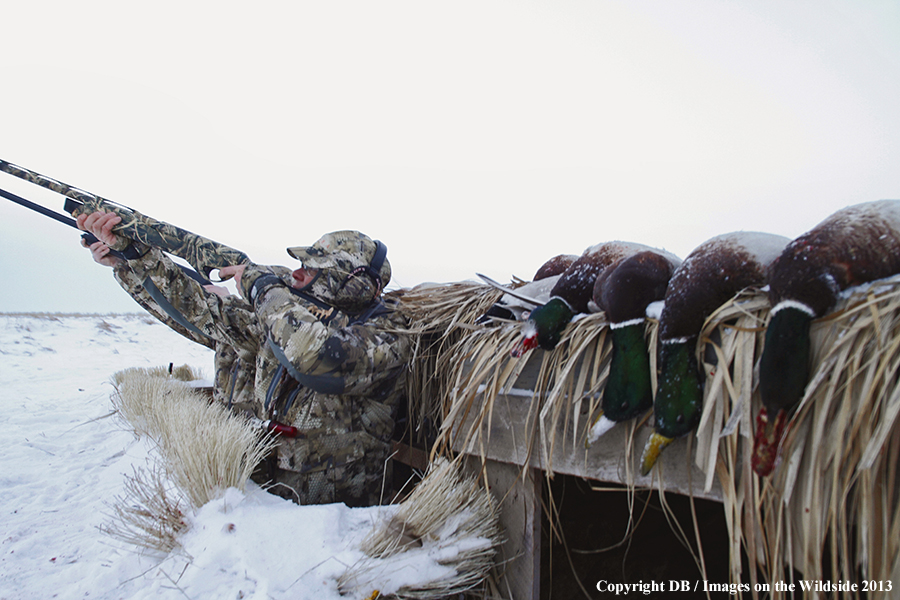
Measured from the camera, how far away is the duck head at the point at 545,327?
1711 millimetres

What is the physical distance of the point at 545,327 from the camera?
172 centimetres

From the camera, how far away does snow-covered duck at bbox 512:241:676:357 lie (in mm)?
1720

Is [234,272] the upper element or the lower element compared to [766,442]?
upper

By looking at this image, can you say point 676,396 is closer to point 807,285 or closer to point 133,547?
point 807,285

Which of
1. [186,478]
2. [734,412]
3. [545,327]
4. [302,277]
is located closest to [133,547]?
[186,478]

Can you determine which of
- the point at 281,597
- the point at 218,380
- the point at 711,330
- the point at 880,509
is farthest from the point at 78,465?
the point at 880,509

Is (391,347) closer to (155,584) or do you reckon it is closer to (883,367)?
(155,584)

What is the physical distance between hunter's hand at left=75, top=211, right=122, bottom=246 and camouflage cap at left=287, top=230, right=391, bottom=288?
139 centimetres

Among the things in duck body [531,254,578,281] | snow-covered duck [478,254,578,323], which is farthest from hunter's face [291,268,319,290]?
duck body [531,254,578,281]

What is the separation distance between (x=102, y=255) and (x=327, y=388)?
7.38 feet

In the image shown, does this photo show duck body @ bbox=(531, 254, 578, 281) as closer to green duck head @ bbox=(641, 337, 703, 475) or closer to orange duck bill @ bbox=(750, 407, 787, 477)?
green duck head @ bbox=(641, 337, 703, 475)

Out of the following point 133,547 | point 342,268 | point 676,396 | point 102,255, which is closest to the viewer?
point 676,396

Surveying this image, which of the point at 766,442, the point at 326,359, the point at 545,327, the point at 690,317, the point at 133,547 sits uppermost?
the point at 690,317

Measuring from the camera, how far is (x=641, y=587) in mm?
2242
